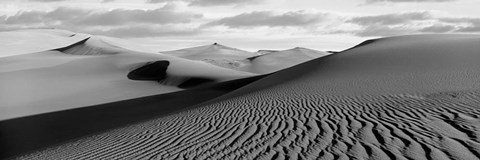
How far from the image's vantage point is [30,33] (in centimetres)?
10362

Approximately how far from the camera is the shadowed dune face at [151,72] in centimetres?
3916

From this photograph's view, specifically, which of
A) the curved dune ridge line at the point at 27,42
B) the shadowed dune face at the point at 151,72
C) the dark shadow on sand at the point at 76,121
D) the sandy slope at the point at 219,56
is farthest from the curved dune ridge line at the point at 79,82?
the curved dune ridge line at the point at 27,42

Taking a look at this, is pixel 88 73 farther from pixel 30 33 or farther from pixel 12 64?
pixel 30 33

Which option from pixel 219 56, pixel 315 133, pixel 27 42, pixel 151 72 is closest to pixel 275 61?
pixel 219 56

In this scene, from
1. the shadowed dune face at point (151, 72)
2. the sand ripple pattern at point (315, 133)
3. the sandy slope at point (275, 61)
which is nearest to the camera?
the sand ripple pattern at point (315, 133)

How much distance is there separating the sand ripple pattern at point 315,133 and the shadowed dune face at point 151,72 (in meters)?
25.6

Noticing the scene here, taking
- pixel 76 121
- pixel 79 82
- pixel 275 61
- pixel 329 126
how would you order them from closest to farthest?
pixel 329 126 → pixel 76 121 → pixel 79 82 → pixel 275 61

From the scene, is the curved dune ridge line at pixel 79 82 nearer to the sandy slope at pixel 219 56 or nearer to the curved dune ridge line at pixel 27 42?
the sandy slope at pixel 219 56

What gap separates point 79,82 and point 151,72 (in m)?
6.58

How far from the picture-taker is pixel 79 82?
36.7 meters

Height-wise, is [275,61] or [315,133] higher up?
[275,61]

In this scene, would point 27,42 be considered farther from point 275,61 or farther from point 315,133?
point 315,133

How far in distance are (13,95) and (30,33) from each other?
8000cm

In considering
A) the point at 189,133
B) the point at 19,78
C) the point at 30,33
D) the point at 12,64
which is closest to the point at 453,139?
the point at 189,133
